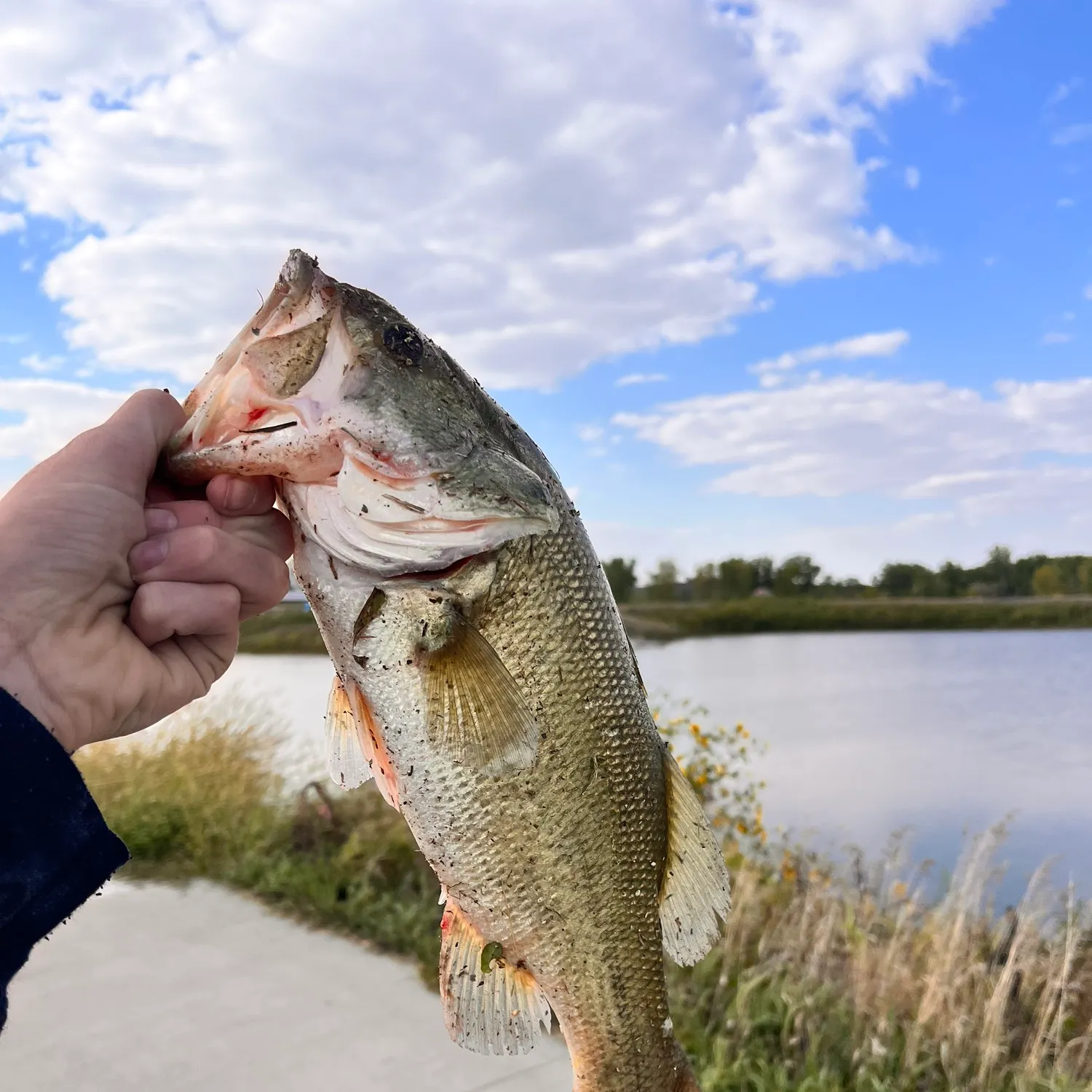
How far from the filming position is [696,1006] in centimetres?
395

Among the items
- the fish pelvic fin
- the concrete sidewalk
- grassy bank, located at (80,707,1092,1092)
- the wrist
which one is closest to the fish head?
the fish pelvic fin

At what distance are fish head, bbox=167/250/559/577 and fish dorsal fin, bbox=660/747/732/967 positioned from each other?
0.62 metres

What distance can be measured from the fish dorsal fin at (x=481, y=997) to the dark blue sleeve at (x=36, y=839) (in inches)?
24.2

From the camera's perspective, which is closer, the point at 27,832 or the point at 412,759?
the point at 27,832

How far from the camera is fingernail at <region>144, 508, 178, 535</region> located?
1.64 m

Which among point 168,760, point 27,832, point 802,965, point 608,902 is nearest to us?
point 27,832

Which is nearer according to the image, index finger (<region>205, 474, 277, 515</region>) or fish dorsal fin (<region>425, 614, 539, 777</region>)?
fish dorsal fin (<region>425, 614, 539, 777</region>)

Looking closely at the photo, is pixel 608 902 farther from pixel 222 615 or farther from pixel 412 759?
pixel 222 615

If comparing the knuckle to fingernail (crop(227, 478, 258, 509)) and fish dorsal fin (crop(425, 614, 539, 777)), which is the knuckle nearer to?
fingernail (crop(227, 478, 258, 509))

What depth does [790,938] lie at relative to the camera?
4.35m

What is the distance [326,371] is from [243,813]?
19.0ft

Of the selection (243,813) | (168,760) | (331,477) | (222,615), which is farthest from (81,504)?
(168,760)

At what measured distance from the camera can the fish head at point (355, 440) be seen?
1.44 meters

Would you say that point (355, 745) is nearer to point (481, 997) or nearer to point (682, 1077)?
point (481, 997)
